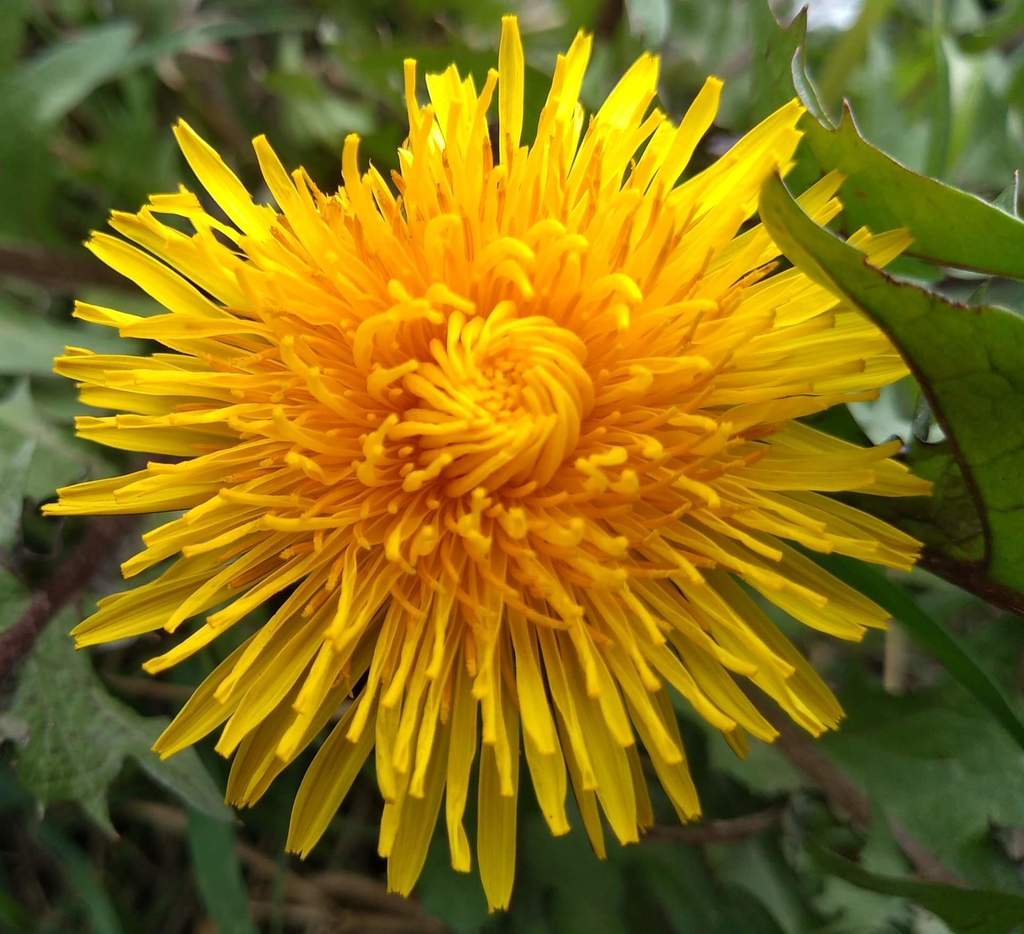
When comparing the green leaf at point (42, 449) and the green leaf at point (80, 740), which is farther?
the green leaf at point (42, 449)

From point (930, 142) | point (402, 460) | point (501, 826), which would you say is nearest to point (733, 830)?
point (501, 826)

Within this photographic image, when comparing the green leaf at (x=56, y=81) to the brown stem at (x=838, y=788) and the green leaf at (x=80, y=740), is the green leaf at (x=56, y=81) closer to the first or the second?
the green leaf at (x=80, y=740)

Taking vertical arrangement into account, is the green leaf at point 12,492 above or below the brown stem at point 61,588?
above

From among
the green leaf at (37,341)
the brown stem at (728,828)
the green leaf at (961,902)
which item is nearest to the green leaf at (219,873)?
the brown stem at (728,828)

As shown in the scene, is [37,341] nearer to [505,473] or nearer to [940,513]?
[505,473]

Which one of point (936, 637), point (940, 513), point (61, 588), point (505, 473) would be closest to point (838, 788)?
point (936, 637)

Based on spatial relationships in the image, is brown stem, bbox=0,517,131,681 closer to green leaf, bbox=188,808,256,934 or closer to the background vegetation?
the background vegetation

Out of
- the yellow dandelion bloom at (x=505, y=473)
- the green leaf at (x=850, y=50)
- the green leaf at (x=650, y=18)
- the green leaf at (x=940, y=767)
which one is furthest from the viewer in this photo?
the green leaf at (x=850, y=50)

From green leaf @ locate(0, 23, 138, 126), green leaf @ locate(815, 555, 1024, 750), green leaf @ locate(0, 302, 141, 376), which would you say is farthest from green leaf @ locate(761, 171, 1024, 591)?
green leaf @ locate(0, 23, 138, 126)
